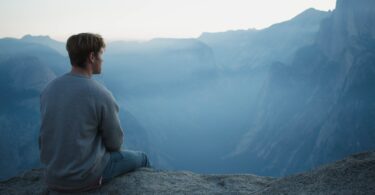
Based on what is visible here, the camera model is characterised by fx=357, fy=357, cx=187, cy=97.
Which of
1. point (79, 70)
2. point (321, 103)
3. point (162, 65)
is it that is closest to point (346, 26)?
point (321, 103)

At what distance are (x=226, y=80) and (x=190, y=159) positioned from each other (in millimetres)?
72548

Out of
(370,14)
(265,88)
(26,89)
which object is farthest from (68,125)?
(265,88)

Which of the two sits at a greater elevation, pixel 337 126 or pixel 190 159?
pixel 337 126

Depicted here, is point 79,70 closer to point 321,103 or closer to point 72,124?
point 72,124

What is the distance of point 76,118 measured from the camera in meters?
3.73

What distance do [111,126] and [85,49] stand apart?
2.89 feet

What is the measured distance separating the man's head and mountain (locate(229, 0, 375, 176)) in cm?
6499

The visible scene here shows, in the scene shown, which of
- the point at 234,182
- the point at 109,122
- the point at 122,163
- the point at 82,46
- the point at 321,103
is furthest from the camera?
the point at 321,103

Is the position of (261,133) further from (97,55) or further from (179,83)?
(97,55)

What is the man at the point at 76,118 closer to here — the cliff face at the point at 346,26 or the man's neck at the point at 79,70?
the man's neck at the point at 79,70

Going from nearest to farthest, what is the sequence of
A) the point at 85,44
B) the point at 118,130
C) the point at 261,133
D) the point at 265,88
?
the point at 85,44
the point at 118,130
the point at 261,133
the point at 265,88

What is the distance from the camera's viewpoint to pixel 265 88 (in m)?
122

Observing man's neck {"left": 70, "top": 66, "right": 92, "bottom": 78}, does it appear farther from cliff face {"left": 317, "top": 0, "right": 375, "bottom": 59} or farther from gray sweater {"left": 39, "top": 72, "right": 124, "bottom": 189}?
cliff face {"left": 317, "top": 0, "right": 375, "bottom": 59}

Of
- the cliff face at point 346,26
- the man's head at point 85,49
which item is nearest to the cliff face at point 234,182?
the man's head at point 85,49
